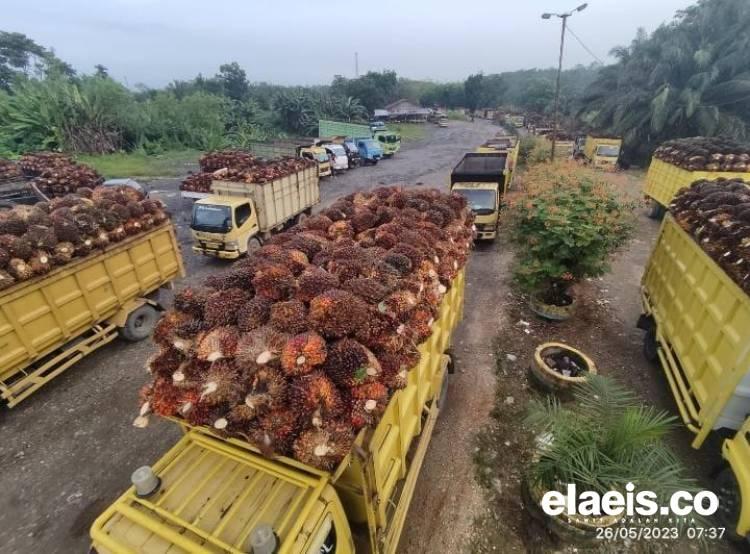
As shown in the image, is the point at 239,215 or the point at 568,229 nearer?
the point at 568,229

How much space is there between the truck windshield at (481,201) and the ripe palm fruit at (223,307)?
8.19m

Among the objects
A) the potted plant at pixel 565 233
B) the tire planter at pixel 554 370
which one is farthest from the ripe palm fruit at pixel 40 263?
the potted plant at pixel 565 233

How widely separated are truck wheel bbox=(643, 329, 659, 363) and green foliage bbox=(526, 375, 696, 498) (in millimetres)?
2904

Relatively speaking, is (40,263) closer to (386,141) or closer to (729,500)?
(729,500)

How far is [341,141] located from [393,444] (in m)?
24.2

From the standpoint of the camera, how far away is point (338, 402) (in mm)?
2172

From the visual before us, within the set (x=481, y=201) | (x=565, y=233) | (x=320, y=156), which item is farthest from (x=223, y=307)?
(x=320, y=156)

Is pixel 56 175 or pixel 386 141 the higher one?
pixel 56 175

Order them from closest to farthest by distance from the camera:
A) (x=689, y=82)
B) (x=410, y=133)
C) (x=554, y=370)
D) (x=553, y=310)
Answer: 1. (x=554, y=370)
2. (x=553, y=310)
3. (x=689, y=82)
4. (x=410, y=133)

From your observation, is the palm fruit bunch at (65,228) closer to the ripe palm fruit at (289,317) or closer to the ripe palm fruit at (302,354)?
the ripe palm fruit at (289,317)

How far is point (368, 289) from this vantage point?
2.72 metres

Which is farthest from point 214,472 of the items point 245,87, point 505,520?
point 245,87

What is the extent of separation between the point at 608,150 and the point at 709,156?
10.2 m

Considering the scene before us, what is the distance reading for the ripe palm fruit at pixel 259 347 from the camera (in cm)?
220
